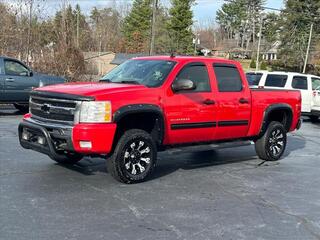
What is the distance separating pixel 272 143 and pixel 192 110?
266 cm

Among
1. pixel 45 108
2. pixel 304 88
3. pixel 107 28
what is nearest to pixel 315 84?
pixel 304 88

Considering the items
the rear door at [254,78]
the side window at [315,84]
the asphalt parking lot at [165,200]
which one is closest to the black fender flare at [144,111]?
the asphalt parking lot at [165,200]

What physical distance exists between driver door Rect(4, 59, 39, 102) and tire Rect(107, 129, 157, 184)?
913 cm

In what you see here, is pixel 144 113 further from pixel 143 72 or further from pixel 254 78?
pixel 254 78

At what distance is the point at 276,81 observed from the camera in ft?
59.6

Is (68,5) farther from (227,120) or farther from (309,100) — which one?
(227,120)

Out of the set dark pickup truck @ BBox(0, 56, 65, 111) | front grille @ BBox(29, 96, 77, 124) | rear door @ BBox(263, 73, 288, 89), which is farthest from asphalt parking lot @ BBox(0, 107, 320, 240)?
rear door @ BBox(263, 73, 288, 89)

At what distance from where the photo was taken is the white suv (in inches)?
709

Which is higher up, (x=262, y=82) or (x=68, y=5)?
(x=68, y=5)

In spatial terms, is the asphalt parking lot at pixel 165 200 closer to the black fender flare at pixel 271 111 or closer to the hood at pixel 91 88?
the black fender flare at pixel 271 111

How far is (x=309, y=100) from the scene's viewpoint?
18.0m

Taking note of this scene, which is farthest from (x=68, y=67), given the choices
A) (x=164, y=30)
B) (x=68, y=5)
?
(x=164, y=30)

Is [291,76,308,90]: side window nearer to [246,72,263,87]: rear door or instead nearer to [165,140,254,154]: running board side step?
[246,72,263,87]: rear door

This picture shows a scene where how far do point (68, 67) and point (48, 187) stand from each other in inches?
624
